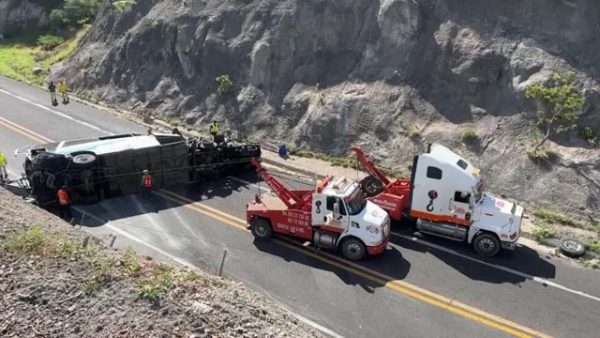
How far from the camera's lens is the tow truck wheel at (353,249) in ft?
58.5

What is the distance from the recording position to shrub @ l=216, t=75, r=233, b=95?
99.7 ft

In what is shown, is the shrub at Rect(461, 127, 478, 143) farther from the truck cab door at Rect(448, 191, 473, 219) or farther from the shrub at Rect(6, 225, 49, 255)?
the shrub at Rect(6, 225, 49, 255)

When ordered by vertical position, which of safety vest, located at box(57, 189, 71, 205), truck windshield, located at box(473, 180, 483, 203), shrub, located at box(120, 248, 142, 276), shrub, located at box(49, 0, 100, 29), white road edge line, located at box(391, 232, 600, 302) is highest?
shrub, located at box(49, 0, 100, 29)

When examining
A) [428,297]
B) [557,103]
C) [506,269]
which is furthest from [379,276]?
[557,103]

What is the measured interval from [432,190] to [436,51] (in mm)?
9789

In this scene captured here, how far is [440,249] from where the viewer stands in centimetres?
1895

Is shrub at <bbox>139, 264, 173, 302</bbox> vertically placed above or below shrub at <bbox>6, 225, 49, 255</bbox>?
below

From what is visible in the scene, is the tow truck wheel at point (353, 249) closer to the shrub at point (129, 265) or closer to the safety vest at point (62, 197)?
the shrub at point (129, 265)

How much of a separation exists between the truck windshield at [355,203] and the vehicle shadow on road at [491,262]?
1.99 m

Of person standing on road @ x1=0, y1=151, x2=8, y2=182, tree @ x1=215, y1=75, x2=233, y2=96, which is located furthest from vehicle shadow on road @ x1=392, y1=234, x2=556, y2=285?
person standing on road @ x1=0, y1=151, x2=8, y2=182

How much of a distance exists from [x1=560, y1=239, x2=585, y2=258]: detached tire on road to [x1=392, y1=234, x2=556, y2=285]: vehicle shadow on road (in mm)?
857

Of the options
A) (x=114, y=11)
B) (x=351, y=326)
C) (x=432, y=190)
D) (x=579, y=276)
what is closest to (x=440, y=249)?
(x=432, y=190)

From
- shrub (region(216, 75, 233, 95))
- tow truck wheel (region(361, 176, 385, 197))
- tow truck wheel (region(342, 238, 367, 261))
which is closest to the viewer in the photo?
tow truck wheel (region(342, 238, 367, 261))

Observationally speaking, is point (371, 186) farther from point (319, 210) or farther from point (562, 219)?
point (562, 219)
